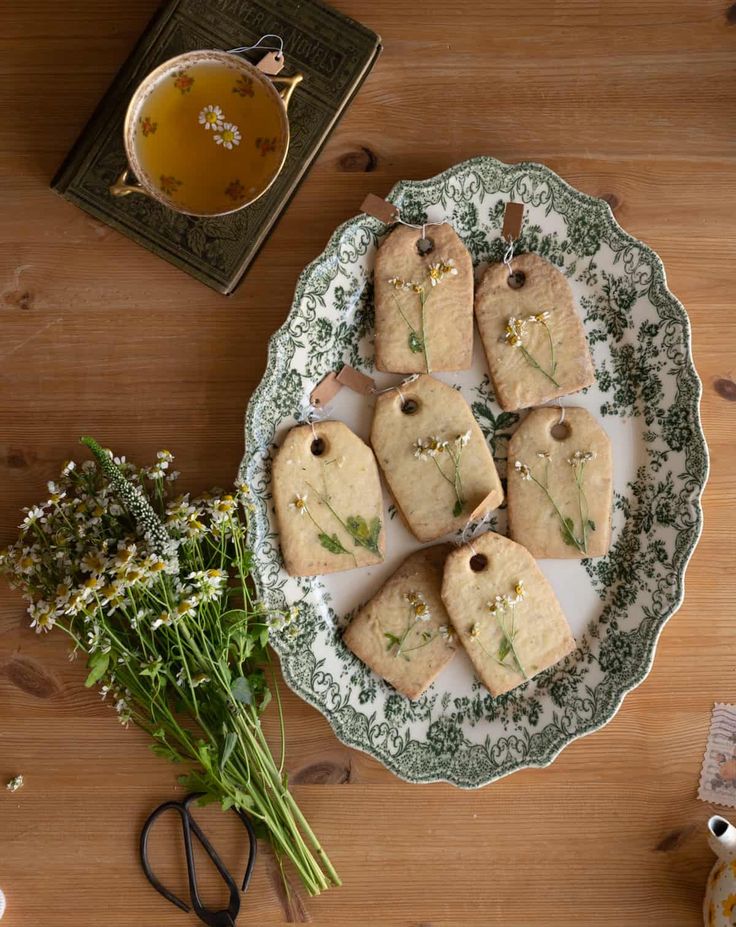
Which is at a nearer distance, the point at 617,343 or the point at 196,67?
the point at 196,67

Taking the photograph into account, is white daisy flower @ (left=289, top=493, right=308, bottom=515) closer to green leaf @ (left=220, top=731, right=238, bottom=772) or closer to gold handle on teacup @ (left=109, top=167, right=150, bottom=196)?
green leaf @ (left=220, top=731, right=238, bottom=772)

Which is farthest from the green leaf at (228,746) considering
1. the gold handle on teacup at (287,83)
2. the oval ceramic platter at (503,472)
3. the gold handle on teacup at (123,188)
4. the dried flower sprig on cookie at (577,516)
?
the gold handle on teacup at (287,83)

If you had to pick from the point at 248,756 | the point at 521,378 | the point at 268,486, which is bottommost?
the point at 248,756

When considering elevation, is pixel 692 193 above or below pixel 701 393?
above

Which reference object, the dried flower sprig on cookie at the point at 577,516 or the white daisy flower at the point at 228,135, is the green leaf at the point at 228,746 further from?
the white daisy flower at the point at 228,135

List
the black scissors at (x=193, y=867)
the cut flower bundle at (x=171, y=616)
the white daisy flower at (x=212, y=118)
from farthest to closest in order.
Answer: the black scissors at (x=193, y=867) < the white daisy flower at (x=212, y=118) < the cut flower bundle at (x=171, y=616)

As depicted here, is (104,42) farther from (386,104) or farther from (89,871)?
(89,871)

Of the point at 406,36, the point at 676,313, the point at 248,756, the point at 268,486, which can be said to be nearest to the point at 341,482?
the point at 268,486
